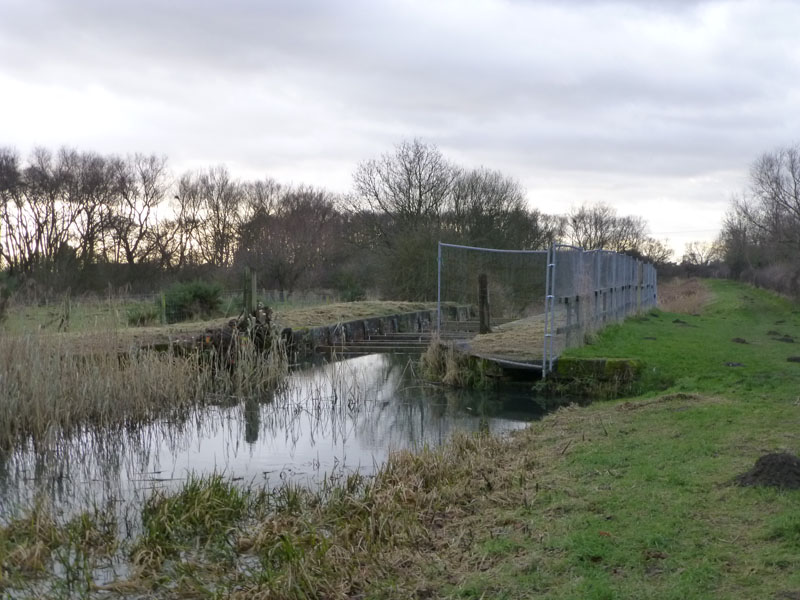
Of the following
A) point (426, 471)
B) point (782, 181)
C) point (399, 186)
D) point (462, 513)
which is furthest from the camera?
point (782, 181)

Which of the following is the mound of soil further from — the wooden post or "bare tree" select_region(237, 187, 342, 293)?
"bare tree" select_region(237, 187, 342, 293)

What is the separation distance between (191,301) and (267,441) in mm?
11510

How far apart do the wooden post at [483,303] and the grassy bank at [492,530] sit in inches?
290

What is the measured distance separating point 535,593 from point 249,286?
32.5 feet

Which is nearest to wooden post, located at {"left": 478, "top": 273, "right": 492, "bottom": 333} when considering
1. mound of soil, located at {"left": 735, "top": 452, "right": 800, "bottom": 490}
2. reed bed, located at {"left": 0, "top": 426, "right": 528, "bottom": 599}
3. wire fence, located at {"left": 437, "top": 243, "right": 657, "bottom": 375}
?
wire fence, located at {"left": 437, "top": 243, "right": 657, "bottom": 375}

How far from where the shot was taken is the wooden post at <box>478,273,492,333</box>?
14578 mm

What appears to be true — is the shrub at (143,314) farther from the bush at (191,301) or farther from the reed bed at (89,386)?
the reed bed at (89,386)

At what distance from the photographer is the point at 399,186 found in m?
33.0

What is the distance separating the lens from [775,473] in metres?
4.85

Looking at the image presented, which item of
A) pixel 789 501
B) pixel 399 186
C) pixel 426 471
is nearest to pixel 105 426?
pixel 426 471

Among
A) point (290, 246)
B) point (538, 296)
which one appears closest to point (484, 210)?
point (290, 246)

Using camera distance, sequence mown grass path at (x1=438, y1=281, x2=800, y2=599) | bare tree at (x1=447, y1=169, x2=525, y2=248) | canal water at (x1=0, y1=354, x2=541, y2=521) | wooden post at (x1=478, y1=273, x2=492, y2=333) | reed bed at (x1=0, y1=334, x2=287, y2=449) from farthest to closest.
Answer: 1. bare tree at (x1=447, y1=169, x2=525, y2=248)
2. wooden post at (x1=478, y1=273, x2=492, y2=333)
3. reed bed at (x1=0, y1=334, x2=287, y2=449)
4. canal water at (x1=0, y1=354, x2=541, y2=521)
5. mown grass path at (x1=438, y1=281, x2=800, y2=599)

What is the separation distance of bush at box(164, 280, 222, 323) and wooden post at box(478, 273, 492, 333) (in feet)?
24.0

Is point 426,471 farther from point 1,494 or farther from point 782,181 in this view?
point 782,181
